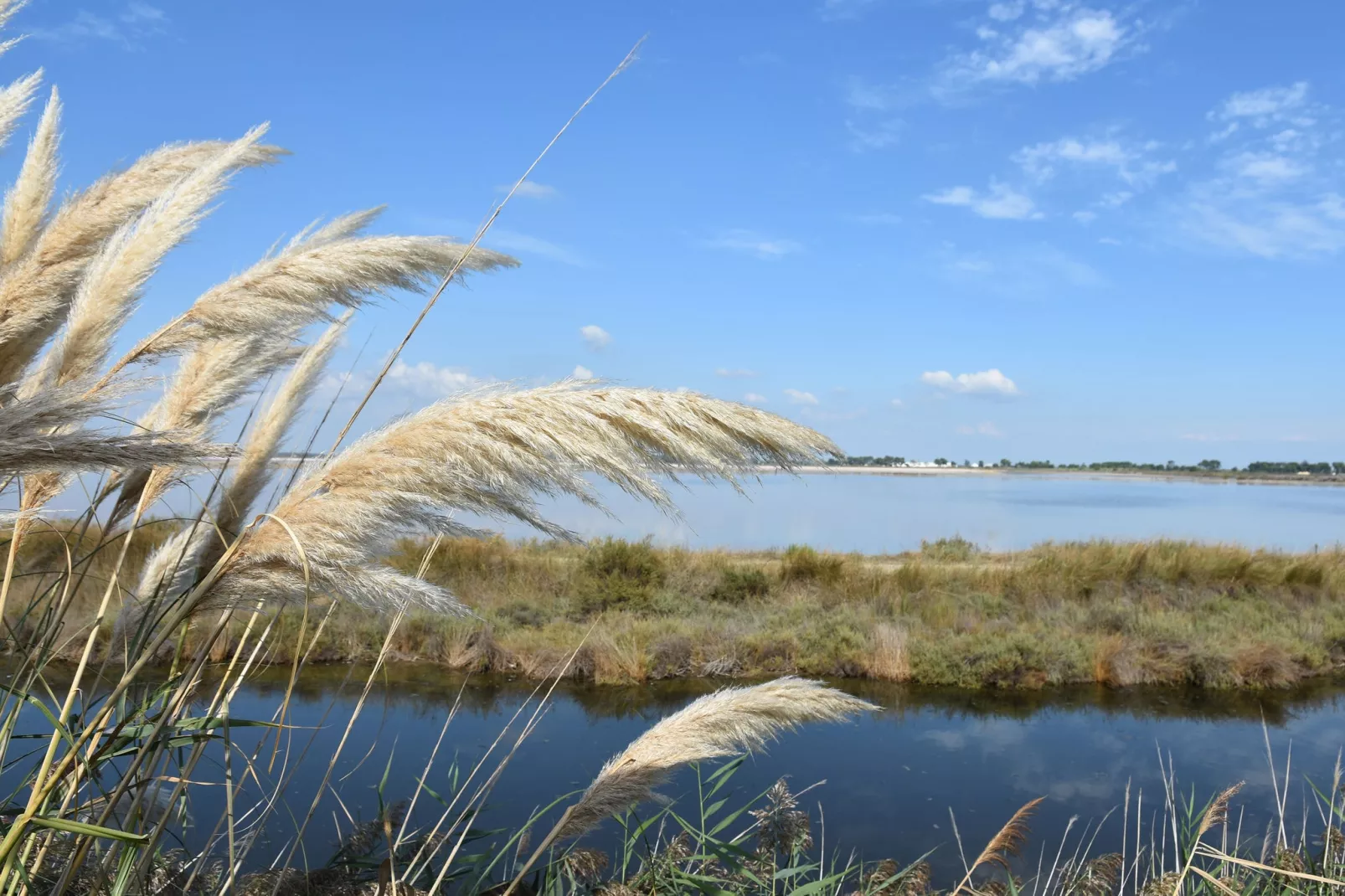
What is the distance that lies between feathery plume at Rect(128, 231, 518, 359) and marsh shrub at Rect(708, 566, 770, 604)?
9.87 meters

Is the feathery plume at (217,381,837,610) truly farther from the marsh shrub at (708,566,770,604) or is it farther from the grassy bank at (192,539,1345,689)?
the marsh shrub at (708,566,770,604)

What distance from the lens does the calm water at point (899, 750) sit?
5016 mm

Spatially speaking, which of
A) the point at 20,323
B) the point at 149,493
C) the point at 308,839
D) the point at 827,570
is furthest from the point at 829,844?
the point at 827,570

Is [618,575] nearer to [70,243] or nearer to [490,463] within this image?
[70,243]

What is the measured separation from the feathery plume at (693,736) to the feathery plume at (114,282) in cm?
109

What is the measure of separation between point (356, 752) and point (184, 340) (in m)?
4.84

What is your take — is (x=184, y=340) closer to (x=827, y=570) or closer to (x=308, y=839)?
(x=308, y=839)

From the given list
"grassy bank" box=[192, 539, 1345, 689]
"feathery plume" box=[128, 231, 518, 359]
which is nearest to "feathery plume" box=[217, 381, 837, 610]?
"feathery plume" box=[128, 231, 518, 359]

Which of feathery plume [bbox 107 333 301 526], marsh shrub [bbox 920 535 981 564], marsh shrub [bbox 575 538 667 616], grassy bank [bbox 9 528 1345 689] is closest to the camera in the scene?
feathery plume [bbox 107 333 301 526]

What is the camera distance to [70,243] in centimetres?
161

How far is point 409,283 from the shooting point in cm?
148

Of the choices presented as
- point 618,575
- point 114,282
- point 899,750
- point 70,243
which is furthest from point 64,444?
point 618,575

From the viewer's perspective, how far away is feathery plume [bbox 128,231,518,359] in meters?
1.41

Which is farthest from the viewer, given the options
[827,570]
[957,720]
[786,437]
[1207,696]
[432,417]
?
[827,570]
